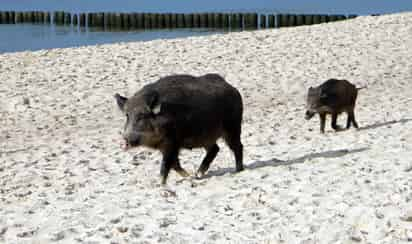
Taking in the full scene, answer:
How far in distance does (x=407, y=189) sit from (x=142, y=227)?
223 centimetres

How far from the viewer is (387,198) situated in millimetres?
6945

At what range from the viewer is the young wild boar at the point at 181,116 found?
8.13 meters

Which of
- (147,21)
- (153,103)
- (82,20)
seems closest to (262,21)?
(147,21)

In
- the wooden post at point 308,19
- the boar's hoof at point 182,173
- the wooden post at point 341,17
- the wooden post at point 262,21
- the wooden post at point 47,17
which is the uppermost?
the boar's hoof at point 182,173

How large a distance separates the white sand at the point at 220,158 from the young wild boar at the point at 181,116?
0.38 m

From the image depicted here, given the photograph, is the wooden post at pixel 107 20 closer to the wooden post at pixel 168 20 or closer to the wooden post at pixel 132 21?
the wooden post at pixel 132 21

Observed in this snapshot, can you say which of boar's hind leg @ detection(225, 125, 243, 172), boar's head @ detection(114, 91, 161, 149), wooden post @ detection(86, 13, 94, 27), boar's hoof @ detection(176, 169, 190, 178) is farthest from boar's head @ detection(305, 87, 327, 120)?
wooden post @ detection(86, 13, 94, 27)

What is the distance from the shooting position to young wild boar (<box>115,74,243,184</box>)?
8.13 meters

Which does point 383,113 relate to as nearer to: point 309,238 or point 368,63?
point 368,63

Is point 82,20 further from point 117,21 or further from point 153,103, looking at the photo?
point 153,103

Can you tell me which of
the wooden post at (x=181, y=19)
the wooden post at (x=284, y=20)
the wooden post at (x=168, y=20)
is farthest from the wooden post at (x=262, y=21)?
the wooden post at (x=168, y=20)

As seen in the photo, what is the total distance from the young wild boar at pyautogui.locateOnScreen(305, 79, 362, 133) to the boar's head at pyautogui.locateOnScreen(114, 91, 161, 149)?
460 centimetres

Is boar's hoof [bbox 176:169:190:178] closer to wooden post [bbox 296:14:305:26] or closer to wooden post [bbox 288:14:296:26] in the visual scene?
wooden post [bbox 296:14:305:26]

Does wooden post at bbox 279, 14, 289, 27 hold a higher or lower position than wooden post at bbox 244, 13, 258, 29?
higher
